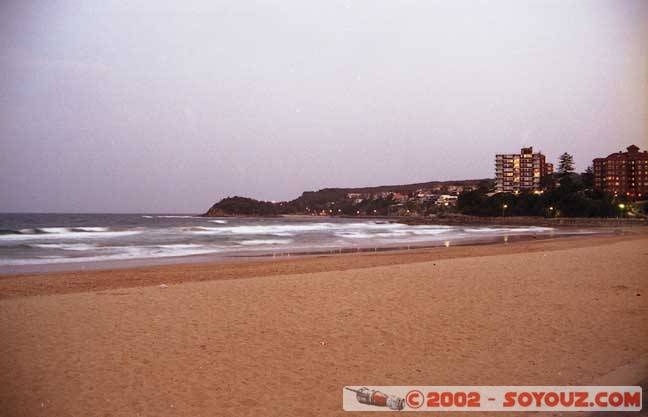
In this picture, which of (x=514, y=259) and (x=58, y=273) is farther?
(x=514, y=259)

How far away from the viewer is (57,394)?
162 inches

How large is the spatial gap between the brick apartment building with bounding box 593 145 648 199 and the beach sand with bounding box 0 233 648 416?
150585 mm

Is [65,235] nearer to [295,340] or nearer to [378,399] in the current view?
[295,340]

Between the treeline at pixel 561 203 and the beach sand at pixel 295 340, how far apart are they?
7275 cm

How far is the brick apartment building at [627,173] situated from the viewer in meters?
139

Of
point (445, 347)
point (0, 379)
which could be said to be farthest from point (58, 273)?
point (445, 347)

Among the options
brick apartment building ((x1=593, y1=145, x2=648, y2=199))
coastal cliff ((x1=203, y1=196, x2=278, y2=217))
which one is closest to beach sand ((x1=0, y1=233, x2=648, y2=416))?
brick apartment building ((x1=593, y1=145, x2=648, y2=199))

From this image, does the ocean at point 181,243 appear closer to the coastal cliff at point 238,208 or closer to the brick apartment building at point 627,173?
the brick apartment building at point 627,173

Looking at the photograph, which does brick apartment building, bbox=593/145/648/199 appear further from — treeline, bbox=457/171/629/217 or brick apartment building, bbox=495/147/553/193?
treeline, bbox=457/171/629/217

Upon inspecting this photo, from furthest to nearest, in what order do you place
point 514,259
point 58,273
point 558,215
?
point 558,215 → point 514,259 → point 58,273

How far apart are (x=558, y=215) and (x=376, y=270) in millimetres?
75187

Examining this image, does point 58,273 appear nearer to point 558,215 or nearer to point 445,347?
point 445,347

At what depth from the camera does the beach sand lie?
163 inches

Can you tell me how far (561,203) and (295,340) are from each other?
8238 cm
